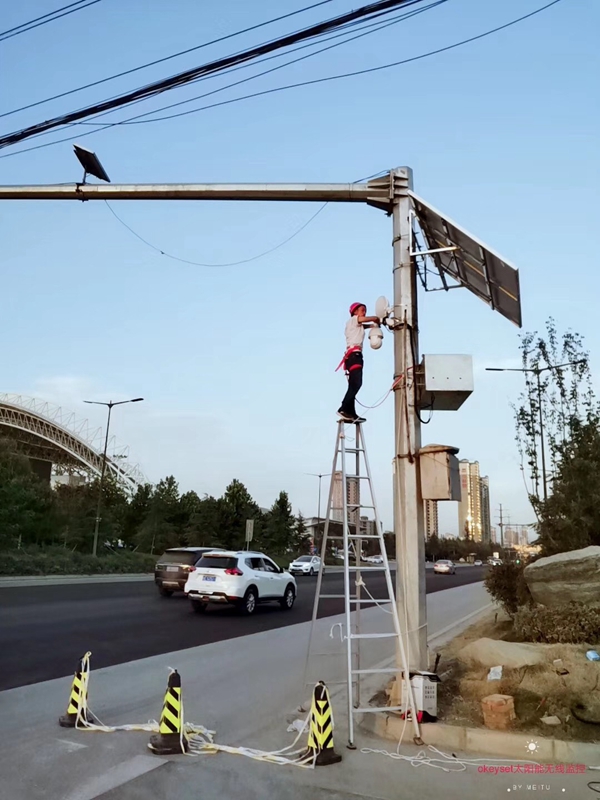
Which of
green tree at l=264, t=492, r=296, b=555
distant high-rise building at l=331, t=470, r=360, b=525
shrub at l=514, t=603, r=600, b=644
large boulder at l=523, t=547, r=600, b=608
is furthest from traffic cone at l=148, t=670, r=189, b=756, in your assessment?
green tree at l=264, t=492, r=296, b=555

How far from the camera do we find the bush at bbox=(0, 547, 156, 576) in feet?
94.5

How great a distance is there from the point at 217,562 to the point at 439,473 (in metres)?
12.6

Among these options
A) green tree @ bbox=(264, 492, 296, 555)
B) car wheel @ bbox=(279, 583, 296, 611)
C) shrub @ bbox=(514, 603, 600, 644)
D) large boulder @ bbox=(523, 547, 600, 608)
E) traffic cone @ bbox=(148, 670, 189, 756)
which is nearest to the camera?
traffic cone @ bbox=(148, 670, 189, 756)

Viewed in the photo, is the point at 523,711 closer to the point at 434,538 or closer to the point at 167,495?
the point at 167,495

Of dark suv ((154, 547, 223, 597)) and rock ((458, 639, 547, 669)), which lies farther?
dark suv ((154, 547, 223, 597))

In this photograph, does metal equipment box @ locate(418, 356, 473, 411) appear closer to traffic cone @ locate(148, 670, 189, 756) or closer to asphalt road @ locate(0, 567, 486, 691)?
traffic cone @ locate(148, 670, 189, 756)

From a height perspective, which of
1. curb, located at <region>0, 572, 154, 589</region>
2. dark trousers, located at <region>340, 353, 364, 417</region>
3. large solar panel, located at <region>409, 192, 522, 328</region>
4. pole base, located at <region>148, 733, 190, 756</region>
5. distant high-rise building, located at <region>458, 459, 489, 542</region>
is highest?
distant high-rise building, located at <region>458, 459, 489, 542</region>

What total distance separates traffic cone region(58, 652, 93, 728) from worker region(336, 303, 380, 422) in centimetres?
372

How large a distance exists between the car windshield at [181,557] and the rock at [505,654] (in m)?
14.8

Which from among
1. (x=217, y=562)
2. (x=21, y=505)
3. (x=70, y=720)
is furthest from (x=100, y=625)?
(x=21, y=505)

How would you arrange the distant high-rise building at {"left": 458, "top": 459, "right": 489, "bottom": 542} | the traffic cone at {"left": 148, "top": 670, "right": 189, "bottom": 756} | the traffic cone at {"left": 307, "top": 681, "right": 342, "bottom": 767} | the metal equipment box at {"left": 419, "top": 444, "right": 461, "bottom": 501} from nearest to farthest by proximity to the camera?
the traffic cone at {"left": 307, "top": 681, "right": 342, "bottom": 767} < the traffic cone at {"left": 148, "top": 670, "right": 189, "bottom": 756} < the metal equipment box at {"left": 419, "top": 444, "right": 461, "bottom": 501} < the distant high-rise building at {"left": 458, "top": 459, "right": 489, "bottom": 542}

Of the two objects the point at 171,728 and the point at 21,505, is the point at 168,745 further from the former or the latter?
the point at 21,505

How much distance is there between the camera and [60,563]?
31844mm

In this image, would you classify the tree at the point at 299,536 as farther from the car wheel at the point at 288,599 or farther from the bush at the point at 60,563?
the car wheel at the point at 288,599
